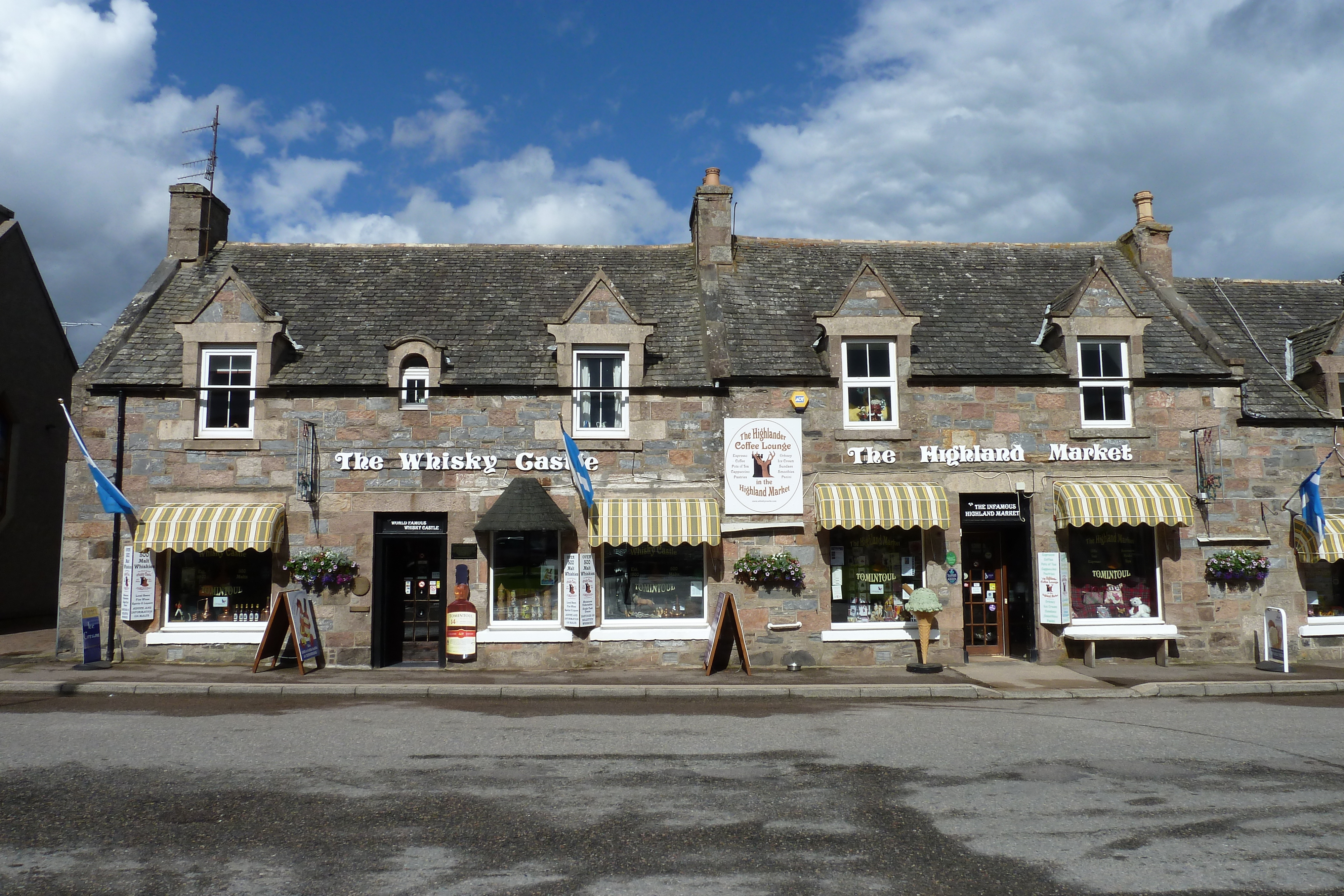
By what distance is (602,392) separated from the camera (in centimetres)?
1647

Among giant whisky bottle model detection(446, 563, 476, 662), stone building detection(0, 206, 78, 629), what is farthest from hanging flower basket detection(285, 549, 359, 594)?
stone building detection(0, 206, 78, 629)

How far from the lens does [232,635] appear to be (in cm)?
1598

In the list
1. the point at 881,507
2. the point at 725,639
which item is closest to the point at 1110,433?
the point at 881,507

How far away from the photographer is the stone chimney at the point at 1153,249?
19.9 m

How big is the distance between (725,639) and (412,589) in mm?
6098

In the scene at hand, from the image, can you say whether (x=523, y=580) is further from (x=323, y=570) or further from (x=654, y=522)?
(x=323, y=570)

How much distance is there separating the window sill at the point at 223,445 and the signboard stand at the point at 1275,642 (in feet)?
60.4

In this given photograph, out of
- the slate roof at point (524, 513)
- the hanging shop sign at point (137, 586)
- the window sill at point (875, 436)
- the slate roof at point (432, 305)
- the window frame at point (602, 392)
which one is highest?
the slate roof at point (432, 305)

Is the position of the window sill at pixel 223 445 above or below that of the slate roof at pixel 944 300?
below

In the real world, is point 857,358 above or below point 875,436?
above

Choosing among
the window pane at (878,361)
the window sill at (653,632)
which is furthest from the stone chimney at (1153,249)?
the window sill at (653,632)

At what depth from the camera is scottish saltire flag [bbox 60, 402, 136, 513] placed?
15109 millimetres

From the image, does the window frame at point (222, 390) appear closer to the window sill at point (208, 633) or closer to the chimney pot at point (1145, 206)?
the window sill at point (208, 633)

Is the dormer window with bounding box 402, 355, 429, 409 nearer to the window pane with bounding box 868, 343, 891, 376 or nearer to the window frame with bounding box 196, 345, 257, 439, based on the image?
the window frame with bounding box 196, 345, 257, 439
